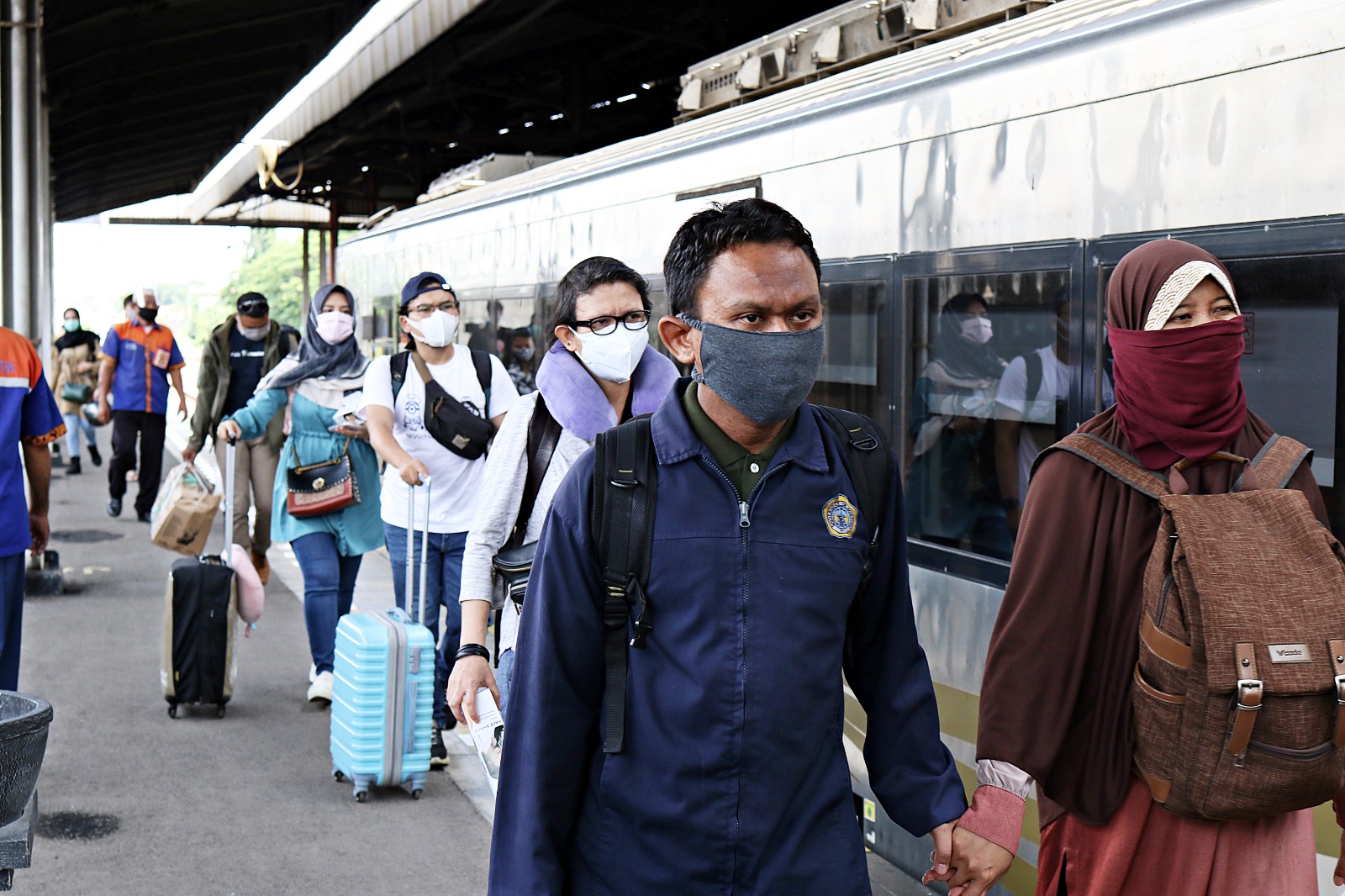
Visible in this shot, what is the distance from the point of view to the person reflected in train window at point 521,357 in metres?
8.83

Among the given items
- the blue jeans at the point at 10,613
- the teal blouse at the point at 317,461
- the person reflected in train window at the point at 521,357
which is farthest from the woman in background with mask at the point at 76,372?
the blue jeans at the point at 10,613

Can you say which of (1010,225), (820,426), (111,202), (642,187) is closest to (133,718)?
(642,187)

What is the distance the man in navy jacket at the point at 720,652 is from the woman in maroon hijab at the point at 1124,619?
0.92 feet

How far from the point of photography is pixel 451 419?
566 centimetres

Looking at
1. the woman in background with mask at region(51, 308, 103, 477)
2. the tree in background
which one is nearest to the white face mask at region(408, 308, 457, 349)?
the woman in background with mask at region(51, 308, 103, 477)

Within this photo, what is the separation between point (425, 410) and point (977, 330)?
2370 millimetres

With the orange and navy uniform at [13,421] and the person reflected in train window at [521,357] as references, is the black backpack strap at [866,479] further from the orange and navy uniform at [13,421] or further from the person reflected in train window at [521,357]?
the person reflected in train window at [521,357]

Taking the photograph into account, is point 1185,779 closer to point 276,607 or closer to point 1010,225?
point 1010,225

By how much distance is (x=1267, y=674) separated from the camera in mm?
2305

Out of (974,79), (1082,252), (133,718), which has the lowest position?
(133,718)

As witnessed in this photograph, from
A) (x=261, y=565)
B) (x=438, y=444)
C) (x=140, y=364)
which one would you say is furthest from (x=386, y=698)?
(x=140, y=364)

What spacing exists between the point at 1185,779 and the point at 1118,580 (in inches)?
13.4

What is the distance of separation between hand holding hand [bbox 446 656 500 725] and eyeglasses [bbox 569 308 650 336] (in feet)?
2.80

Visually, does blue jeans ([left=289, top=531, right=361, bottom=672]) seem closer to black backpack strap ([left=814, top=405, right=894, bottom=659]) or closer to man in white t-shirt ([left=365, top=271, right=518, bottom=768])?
man in white t-shirt ([left=365, top=271, right=518, bottom=768])
